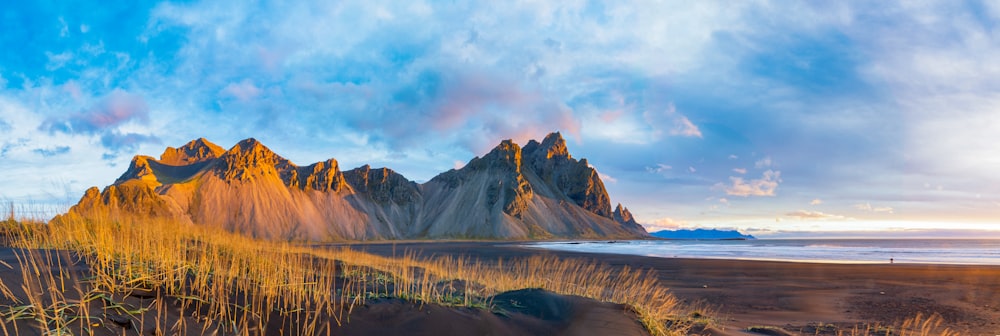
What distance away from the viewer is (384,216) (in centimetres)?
13012

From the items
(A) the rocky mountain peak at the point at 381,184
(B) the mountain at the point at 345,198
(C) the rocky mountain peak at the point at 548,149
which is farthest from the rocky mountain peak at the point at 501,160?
(C) the rocky mountain peak at the point at 548,149

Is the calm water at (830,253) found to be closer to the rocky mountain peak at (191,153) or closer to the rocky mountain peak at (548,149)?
the rocky mountain peak at (548,149)

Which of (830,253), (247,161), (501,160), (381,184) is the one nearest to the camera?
(830,253)

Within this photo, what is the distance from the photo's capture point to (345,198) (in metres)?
127

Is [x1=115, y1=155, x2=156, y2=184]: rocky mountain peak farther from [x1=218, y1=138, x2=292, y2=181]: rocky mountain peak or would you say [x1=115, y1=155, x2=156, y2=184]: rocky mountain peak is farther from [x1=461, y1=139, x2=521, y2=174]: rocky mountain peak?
[x1=461, y1=139, x2=521, y2=174]: rocky mountain peak

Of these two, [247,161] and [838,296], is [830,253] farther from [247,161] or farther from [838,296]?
[247,161]

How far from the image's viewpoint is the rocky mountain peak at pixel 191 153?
129000 millimetres

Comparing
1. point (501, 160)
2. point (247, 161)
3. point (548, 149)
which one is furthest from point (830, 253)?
point (548, 149)

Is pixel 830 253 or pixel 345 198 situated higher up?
pixel 345 198

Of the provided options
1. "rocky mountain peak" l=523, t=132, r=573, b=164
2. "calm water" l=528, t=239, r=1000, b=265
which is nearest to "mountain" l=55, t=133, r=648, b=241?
"rocky mountain peak" l=523, t=132, r=573, b=164

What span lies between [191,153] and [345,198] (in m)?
43.7

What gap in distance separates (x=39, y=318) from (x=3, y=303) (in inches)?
25.9

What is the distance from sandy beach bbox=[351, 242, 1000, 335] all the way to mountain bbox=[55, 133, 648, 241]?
89.6 meters

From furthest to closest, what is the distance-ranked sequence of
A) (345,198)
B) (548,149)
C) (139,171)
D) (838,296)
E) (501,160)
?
(548,149) → (501,160) → (345,198) → (139,171) → (838,296)
